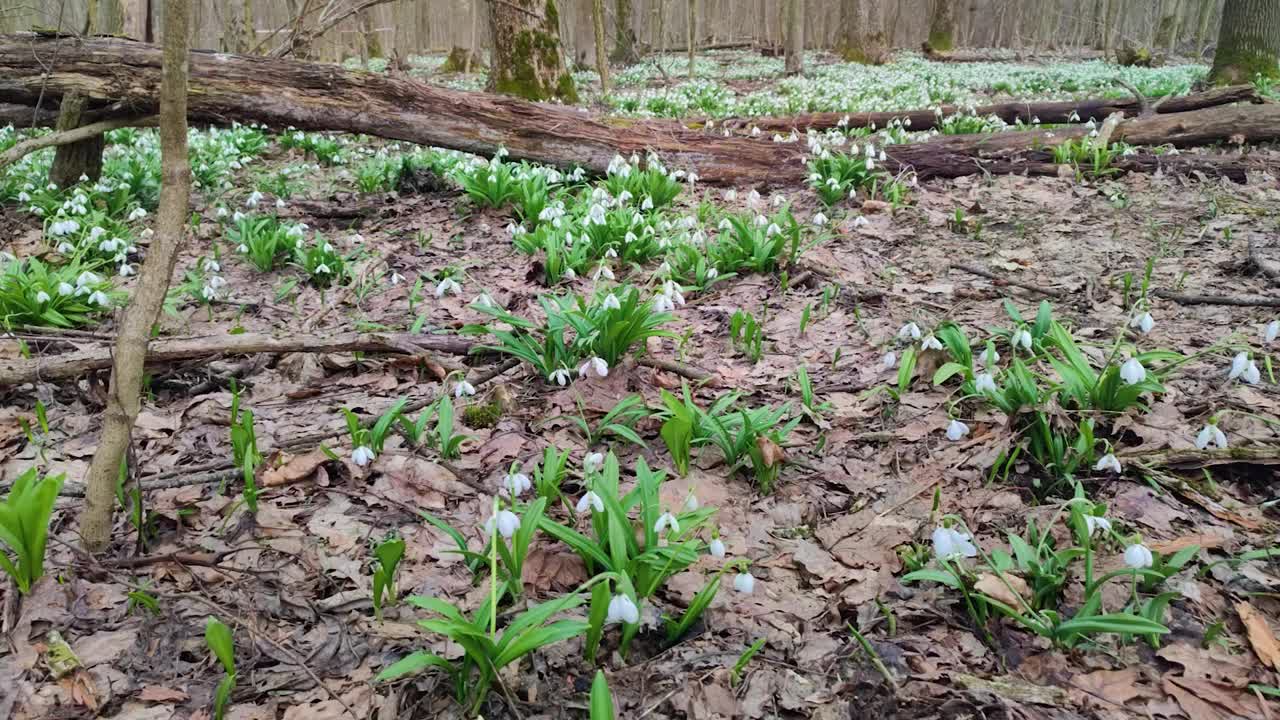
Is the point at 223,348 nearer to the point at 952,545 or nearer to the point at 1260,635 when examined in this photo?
the point at 952,545

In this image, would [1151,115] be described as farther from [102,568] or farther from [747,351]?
[102,568]

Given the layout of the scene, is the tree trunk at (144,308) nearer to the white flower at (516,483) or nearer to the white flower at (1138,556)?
the white flower at (516,483)

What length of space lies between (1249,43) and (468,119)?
1173 centimetres

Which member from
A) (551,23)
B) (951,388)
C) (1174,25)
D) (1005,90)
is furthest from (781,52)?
(951,388)

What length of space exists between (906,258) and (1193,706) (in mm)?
3344

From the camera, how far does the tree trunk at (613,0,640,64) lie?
20.6 meters

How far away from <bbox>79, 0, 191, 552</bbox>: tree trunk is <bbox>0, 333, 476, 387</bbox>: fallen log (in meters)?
1.00

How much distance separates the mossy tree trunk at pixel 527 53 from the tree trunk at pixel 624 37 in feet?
35.3

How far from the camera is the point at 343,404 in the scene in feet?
10.2

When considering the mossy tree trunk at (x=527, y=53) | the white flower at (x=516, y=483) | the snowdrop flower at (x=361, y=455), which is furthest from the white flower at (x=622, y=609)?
the mossy tree trunk at (x=527, y=53)

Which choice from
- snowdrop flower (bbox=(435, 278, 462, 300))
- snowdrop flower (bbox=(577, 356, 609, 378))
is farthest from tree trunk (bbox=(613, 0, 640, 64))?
snowdrop flower (bbox=(577, 356, 609, 378))

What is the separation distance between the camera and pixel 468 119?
19.9 feet

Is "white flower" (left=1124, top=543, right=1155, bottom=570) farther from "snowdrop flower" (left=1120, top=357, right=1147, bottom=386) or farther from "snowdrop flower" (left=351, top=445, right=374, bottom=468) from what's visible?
"snowdrop flower" (left=351, top=445, right=374, bottom=468)

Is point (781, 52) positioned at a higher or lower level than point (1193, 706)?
higher
